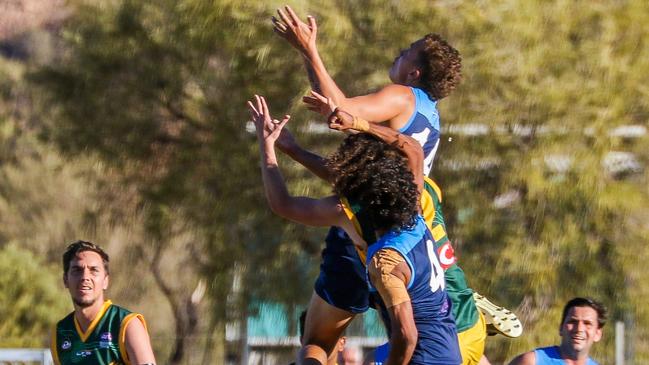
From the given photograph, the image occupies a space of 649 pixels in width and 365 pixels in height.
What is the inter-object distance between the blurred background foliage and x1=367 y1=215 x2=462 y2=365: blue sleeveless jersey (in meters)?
7.23

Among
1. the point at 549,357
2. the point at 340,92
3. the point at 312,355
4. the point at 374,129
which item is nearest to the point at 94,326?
the point at 312,355

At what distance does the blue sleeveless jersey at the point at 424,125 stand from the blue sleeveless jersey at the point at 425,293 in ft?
2.52

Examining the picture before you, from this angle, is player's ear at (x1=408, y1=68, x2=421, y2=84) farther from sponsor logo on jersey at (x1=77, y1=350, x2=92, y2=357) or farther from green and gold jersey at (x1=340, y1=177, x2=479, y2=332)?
sponsor logo on jersey at (x1=77, y1=350, x2=92, y2=357)

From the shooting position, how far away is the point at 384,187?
5.21 meters

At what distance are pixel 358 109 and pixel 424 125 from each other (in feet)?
1.61

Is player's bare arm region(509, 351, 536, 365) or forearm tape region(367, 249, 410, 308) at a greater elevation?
player's bare arm region(509, 351, 536, 365)

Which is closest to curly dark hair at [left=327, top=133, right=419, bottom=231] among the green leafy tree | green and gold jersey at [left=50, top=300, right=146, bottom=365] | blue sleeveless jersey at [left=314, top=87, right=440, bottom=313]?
blue sleeveless jersey at [left=314, top=87, right=440, bottom=313]

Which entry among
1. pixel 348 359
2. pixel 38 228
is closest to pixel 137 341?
pixel 348 359

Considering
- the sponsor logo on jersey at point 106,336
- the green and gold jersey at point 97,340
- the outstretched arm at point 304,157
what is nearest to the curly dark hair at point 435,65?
the outstretched arm at point 304,157

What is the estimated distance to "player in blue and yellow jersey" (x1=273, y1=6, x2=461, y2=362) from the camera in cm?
586

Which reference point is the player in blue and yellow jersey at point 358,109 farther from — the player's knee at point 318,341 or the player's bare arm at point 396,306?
the player's bare arm at point 396,306

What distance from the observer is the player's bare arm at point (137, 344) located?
598cm

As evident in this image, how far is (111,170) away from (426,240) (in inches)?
411

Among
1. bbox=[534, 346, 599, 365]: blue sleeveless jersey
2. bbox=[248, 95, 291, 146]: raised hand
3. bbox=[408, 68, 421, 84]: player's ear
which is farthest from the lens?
bbox=[534, 346, 599, 365]: blue sleeveless jersey
